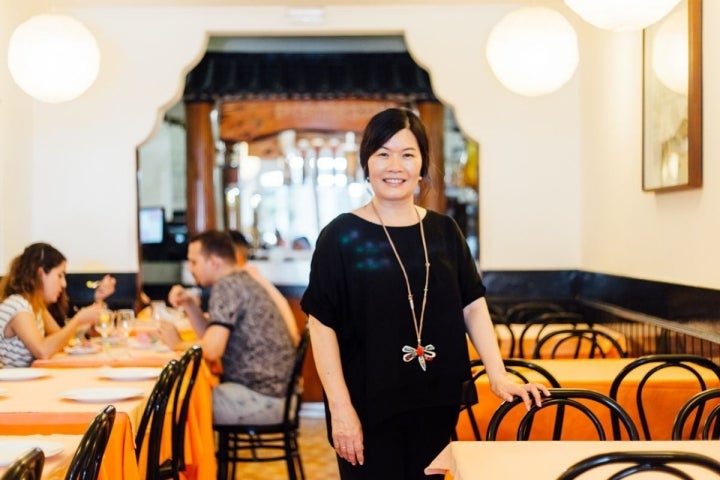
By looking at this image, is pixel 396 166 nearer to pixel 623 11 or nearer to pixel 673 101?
pixel 623 11

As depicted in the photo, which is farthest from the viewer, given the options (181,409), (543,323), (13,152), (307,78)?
(307,78)

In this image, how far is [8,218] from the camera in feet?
20.7

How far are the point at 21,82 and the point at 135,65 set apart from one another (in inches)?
63.7

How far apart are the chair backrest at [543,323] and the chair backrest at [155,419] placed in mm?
2335

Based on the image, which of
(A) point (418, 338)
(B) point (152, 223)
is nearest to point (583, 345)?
(A) point (418, 338)

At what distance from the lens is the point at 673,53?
15.3 ft

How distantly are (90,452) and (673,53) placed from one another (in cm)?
350

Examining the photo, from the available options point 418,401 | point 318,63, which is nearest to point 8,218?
point 318,63

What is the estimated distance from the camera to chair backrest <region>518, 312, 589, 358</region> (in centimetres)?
530

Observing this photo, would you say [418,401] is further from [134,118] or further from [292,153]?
[292,153]

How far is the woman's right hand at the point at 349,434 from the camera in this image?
264cm

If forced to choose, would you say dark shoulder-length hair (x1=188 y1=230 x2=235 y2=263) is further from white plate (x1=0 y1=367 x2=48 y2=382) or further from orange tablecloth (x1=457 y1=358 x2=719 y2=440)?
orange tablecloth (x1=457 y1=358 x2=719 y2=440)

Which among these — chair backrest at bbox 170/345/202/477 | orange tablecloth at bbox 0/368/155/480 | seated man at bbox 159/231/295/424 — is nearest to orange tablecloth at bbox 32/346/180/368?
seated man at bbox 159/231/295/424

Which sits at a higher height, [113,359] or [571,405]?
[571,405]
